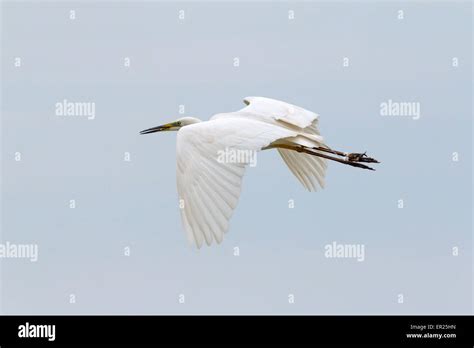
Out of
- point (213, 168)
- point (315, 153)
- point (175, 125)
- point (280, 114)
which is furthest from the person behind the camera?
point (175, 125)

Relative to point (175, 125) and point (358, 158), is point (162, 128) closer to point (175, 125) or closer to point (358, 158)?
point (175, 125)

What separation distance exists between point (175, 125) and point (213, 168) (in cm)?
410

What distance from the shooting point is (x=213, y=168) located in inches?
418

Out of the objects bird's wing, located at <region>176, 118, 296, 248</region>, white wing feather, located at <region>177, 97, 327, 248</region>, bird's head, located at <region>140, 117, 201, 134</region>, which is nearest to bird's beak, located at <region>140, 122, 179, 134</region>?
bird's head, located at <region>140, 117, 201, 134</region>

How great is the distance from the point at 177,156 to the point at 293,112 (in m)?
2.98

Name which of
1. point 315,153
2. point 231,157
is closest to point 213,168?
point 231,157

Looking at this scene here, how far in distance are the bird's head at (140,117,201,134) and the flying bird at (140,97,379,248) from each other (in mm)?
957

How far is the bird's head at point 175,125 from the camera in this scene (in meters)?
14.4

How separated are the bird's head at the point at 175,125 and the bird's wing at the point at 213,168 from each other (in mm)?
2590

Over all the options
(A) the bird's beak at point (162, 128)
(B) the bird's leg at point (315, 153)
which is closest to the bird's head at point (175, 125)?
(A) the bird's beak at point (162, 128)

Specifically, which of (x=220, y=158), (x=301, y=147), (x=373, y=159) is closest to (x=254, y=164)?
(x=220, y=158)

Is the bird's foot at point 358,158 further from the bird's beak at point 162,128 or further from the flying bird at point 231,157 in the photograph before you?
the bird's beak at point 162,128

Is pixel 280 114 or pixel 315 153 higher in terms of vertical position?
pixel 280 114

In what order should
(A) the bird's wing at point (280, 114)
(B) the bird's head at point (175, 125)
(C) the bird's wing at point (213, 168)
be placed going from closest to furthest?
1. (C) the bird's wing at point (213, 168)
2. (A) the bird's wing at point (280, 114)
3. (B) the bird's head at point (175, 125)
